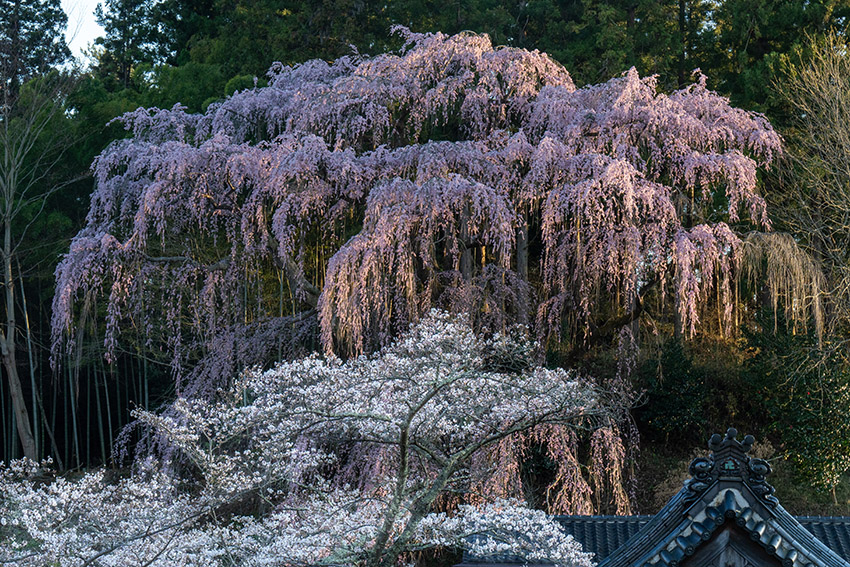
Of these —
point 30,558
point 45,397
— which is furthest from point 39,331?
point 30,558

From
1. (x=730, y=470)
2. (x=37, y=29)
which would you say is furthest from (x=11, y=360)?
(x=730, y=470)

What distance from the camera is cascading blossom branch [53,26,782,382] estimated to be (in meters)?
8.20

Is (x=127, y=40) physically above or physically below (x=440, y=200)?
above

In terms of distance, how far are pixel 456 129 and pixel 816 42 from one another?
577 centimetres

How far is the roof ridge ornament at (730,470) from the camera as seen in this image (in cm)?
375

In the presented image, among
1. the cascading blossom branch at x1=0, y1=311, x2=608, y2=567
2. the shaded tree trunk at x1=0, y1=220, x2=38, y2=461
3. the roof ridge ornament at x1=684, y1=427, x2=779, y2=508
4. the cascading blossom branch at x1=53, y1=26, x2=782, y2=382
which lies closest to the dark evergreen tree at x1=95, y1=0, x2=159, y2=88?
the shaded tree trunk at x1=0, y1=220, x2=38, y2=461

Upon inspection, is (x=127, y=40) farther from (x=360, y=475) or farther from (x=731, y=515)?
(x=731, y=515)

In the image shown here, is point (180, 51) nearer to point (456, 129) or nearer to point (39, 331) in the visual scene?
point (39, 331)

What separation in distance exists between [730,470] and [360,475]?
4.55 m

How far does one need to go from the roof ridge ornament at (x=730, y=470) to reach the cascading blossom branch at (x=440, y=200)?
435 cm

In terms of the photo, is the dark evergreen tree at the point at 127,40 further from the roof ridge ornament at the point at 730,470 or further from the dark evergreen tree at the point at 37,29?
the roof ridge ornament at the point at 730,470

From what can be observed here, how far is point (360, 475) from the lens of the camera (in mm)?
7891

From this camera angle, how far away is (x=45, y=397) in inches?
651

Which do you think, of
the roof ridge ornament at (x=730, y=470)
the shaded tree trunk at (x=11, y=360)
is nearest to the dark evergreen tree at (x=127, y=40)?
the shaded tree trunk at (x=11, y=360)
